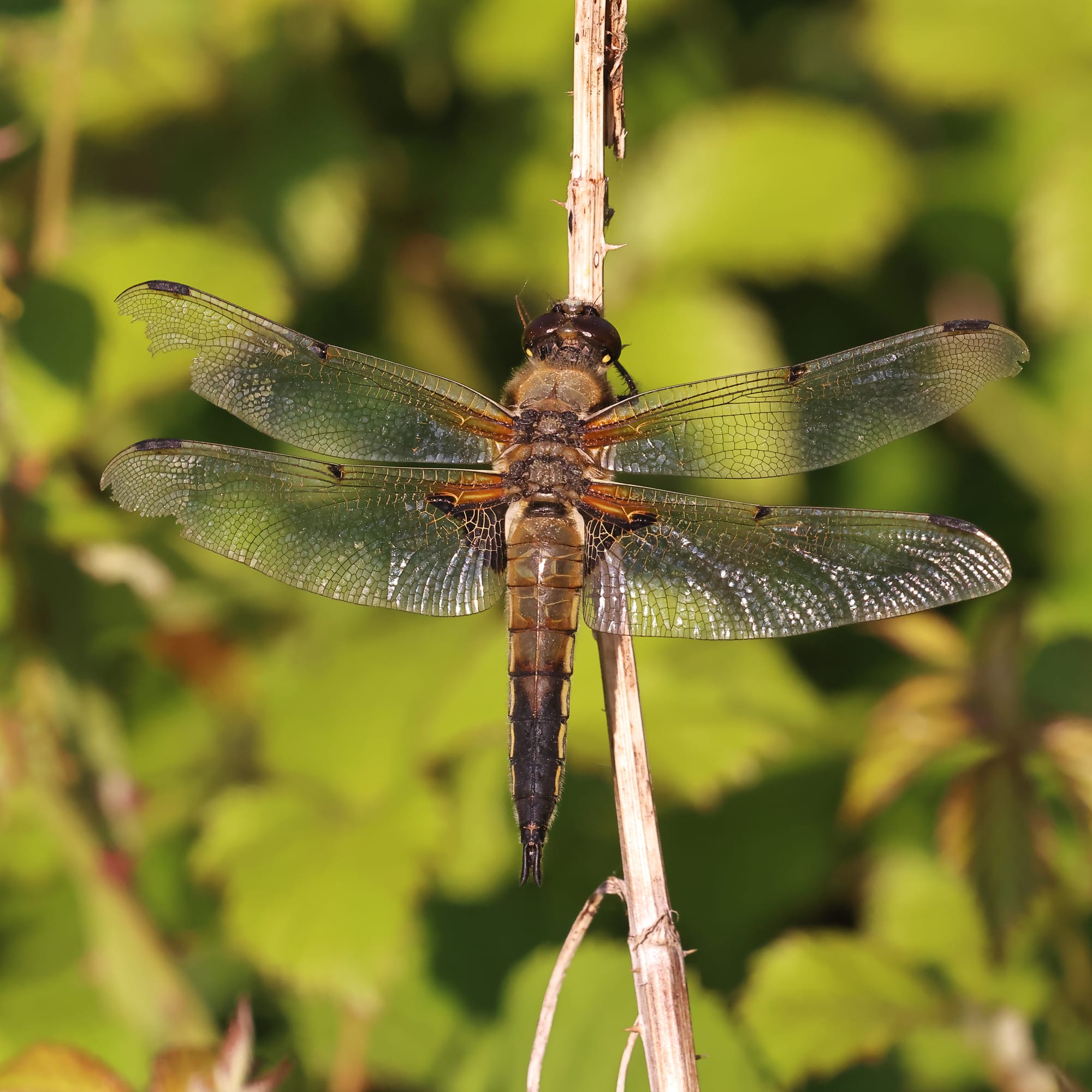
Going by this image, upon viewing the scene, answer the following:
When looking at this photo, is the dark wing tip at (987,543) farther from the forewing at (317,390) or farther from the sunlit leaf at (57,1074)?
the sunlit leaf at (57,1074)

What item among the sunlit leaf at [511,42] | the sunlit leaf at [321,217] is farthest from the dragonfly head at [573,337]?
the sunlit leaf at [511,42]

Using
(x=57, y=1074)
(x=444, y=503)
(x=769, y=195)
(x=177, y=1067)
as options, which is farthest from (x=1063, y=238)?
(x=57, y=1074)

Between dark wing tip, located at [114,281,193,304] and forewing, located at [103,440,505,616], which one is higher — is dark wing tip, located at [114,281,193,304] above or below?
above

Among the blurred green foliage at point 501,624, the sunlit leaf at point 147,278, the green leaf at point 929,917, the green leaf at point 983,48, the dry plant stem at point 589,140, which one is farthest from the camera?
the green leaf at point 983,48

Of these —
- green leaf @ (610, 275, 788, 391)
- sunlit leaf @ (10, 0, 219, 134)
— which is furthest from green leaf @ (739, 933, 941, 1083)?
sunlit leaf @ (10, 0, 219, 134)

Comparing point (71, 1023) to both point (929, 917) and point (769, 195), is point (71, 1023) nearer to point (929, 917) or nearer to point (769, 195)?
point (929, 917)

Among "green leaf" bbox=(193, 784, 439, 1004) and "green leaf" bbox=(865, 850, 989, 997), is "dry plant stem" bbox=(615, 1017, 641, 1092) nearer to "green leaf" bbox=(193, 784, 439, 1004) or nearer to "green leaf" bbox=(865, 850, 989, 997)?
"green leaf" bbox=(193, 784, 439, 1004)

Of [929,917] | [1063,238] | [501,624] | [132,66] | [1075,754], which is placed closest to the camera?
[1075,754]
